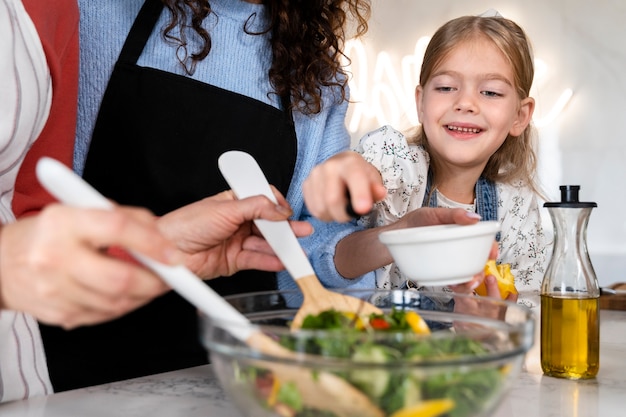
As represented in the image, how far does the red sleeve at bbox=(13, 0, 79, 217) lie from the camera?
97cm

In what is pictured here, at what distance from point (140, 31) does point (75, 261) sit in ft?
2.89

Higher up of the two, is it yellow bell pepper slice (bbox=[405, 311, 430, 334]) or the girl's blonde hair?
the girl's blonde hair

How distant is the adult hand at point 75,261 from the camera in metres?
0.46

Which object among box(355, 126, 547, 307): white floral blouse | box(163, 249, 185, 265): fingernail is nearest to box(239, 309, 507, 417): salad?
box(163, 249, 185, 265): fingernail

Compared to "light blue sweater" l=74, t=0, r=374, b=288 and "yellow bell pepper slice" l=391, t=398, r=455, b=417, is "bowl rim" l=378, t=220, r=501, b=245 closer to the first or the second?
"yellow bell pepper slice" l=391, t=398, r=455, b=417

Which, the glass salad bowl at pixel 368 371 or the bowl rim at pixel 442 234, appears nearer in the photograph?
the glass salad bowl at pixel 368 371

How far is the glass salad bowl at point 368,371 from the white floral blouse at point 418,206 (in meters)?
0.97

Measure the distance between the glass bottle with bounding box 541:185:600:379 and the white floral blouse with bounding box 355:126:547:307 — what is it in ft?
1.72

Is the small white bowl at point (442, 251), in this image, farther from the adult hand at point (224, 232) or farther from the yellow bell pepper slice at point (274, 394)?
the yellow bell pepper slice at point (274, 394)

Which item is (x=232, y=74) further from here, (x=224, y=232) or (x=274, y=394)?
(x=274, y=394)

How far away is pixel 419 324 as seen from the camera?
28.0 inches

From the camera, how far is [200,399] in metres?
0.87

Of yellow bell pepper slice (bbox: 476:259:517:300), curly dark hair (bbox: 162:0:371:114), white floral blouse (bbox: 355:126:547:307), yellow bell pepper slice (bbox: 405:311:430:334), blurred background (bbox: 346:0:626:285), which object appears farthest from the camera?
blurred background (bbox: 346:0:626:285)

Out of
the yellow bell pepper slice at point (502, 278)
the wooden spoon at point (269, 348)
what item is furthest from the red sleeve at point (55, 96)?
the yellow bell pepper slice at point (502, 278)
